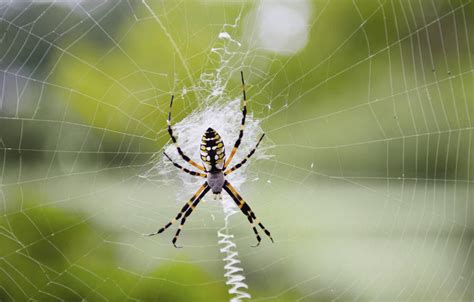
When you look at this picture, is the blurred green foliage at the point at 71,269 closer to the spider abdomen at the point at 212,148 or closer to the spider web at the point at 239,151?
the spider web at the point at 239,151

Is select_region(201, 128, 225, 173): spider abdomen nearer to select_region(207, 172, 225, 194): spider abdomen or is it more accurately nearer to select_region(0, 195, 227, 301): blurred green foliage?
select_region(207, 172, 225, 194): spider abdomen

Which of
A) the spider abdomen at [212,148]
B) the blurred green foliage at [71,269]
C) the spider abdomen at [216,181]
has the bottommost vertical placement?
the blurred green foliage at [71,269]

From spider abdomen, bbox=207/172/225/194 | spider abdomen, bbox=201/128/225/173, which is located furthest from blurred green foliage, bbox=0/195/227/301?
spider abdomen, bbox=201/128/225/173

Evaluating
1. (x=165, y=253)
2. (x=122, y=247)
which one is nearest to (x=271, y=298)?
(x=165, y=253)

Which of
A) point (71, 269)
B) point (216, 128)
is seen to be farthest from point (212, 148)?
point (71, 269)

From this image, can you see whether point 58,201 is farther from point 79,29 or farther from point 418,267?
point 418,267

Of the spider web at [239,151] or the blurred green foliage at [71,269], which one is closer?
the blurred green foliage at [71,269]

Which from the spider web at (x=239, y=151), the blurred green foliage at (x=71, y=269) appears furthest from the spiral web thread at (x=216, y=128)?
the blurred green foliage at (x=71, y=269)
